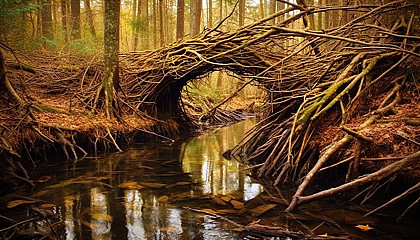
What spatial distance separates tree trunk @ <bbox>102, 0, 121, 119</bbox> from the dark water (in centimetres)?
205

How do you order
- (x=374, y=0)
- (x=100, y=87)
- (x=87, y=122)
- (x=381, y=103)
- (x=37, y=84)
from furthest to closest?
(x=37, y=84)
(x=100, y=87)
(x=87, y=122)
(x=374, y=0)
(x=381, y=103)

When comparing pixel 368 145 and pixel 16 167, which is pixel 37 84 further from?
pixel 368 145

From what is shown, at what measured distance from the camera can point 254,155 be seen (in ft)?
22.2

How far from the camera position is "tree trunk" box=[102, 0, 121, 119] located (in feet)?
27.4

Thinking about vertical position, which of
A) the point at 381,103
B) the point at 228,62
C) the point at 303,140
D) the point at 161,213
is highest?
the point at 228,62

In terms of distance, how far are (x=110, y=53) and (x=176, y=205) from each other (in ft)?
17.2

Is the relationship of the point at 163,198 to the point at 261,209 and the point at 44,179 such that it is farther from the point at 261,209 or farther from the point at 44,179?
the point at 44,179

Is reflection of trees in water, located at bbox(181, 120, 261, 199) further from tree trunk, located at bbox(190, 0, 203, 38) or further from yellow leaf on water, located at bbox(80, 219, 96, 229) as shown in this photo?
tree trunk, located at bbox(190, 0, 203, 38)

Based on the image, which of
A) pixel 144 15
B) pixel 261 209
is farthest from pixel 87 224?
pixel 144 15

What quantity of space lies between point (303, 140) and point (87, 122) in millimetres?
4799

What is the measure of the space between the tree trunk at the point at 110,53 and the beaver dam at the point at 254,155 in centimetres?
8

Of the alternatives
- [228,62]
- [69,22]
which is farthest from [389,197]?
[69,22]

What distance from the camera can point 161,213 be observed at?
4121 mm

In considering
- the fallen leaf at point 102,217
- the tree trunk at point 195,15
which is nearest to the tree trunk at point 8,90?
the fallen leaf at point 102,217
